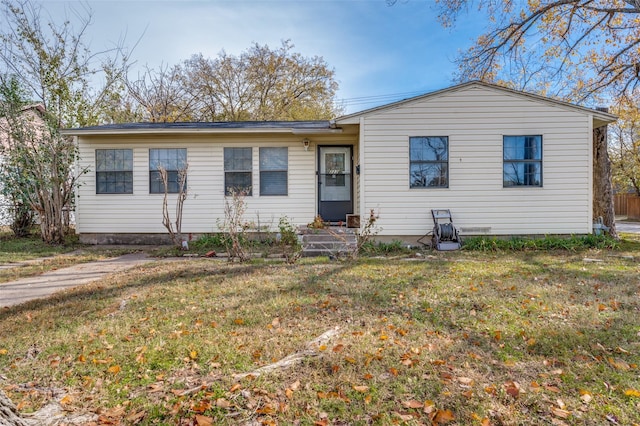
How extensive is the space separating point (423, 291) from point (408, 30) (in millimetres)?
12318

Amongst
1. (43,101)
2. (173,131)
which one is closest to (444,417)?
(173,131)

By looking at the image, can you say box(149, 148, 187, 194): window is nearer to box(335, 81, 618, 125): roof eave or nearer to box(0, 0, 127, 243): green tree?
box(0, 0, 127, 243): green tree

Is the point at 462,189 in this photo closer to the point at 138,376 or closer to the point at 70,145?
the point at 138,376

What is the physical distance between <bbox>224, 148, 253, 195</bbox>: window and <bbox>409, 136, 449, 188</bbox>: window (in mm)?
4189

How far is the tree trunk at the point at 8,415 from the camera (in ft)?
5.04

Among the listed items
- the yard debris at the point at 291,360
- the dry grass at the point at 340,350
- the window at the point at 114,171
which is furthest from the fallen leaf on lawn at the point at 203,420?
the window at the point at 114,171

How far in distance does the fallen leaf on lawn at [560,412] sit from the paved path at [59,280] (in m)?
5.34

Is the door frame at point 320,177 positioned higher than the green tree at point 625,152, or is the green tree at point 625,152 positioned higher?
the green tree at point 625,152

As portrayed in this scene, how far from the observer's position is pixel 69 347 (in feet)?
9.09

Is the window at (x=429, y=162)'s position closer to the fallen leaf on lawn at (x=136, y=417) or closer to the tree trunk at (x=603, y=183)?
the tree trunk at (x=603, y=183)

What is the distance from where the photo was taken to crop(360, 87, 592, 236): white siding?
794 centimetres

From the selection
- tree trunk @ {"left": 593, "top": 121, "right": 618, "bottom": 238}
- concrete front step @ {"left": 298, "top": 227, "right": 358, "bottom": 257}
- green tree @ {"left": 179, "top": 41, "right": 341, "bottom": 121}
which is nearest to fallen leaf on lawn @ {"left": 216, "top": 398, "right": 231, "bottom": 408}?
concrete front step @ {"left": 298, "top": 227, "right": 358, "bottom": 257}

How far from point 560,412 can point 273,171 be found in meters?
7.97

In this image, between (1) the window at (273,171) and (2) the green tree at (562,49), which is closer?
(1) the window at (273,171)
